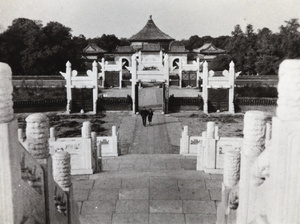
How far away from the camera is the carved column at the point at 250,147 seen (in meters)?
3.74

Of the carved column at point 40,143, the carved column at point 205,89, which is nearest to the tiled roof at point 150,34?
the carved column at point 205,89

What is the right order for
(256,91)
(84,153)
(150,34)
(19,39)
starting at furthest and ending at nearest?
(150,34) < (19,39) < (256,91) < (84,153)

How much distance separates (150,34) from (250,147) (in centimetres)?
4086

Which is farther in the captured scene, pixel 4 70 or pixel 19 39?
pixel 19 39

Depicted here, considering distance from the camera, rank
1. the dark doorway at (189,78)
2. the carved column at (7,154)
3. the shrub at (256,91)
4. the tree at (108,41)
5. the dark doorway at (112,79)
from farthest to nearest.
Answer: the tree at (108,41)
the dark doorway at (112,79)
the dark doorway at (189,78)
the shrub at (256,91)
the carved column at (7,154)

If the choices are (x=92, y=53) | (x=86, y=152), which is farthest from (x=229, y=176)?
(x=92, y=53)

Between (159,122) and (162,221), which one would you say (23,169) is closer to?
(162,221)

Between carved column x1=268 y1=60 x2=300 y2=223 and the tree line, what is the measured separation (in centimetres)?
2931

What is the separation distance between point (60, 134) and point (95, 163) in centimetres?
782

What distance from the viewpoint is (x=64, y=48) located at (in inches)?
1236

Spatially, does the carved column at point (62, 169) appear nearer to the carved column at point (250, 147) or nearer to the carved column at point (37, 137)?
the carved column at point (37, 137)

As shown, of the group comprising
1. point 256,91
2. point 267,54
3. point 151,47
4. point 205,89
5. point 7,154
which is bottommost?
point 256,91

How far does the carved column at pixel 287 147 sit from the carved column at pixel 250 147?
3.68 ft

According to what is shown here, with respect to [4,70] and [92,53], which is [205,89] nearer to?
[4,70]
